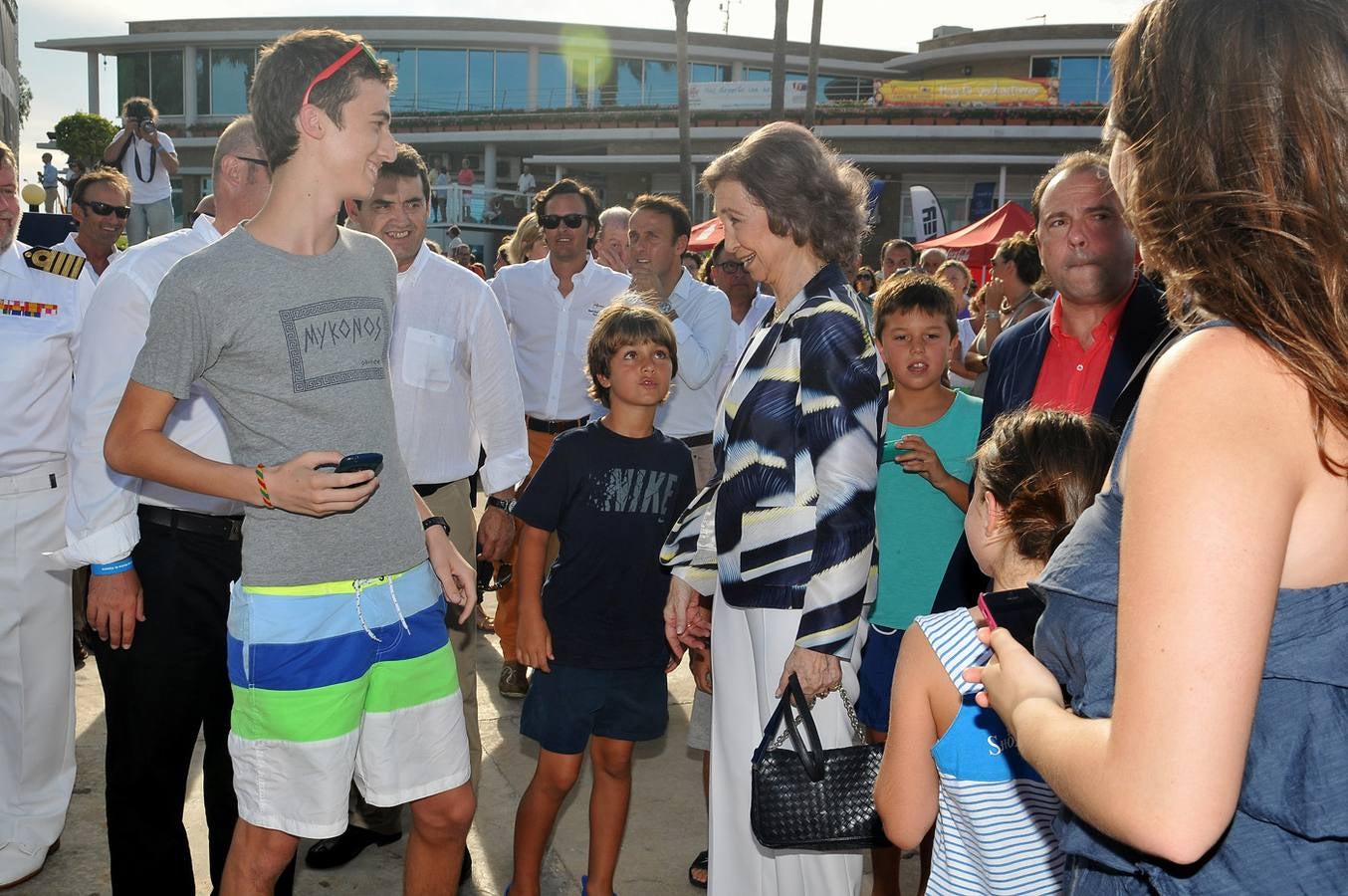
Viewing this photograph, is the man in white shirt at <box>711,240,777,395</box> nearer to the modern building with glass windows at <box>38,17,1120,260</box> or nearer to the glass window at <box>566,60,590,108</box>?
the modern building with glass windows at <box>38,17,1120,260</box>

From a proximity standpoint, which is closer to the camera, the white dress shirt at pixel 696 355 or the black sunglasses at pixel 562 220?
the white dress shirt at pixel 696 355

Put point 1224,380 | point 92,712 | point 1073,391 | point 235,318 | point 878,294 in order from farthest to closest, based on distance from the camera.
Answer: point 92,712 → point 878,294 → point 1073,391 → point 235,318 → point 1224,380

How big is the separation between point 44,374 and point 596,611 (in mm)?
2012

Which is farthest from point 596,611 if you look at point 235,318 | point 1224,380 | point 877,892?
point 1224,380

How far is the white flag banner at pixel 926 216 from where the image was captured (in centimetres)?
2275

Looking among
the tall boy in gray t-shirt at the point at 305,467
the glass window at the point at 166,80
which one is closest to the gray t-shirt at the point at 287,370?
the tall boy in gray t-shirt at the point at 305,467

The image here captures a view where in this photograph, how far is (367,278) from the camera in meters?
2.84

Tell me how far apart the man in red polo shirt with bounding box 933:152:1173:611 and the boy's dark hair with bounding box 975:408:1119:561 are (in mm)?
1290

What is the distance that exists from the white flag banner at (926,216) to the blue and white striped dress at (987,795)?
21547mm

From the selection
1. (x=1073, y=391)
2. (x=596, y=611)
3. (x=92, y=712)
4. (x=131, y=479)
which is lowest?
(x=92, y=712)

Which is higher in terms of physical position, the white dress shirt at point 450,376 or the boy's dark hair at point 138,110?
the boy's dark hair at point 138,110

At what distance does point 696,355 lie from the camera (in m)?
5.63

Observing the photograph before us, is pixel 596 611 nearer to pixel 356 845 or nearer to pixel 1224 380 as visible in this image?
pixel 356 845

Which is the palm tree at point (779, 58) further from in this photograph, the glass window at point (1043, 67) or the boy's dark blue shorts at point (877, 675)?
the boy's dark blue shorts at point (877, 675)
